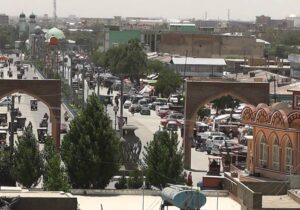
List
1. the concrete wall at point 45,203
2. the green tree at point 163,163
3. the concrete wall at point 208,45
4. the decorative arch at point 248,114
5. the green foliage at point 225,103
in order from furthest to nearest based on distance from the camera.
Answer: the concrete wall at point 208,45, the green foliage at point 225,103, the green tree at point 163,163, the decorative arch at point 248,114, the concrete wall at point 45,203

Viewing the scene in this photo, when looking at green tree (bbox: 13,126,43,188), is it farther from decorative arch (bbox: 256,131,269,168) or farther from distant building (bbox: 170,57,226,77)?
distant building (bbox: 170,57,226,77)

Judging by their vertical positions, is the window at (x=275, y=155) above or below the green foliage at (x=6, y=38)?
above

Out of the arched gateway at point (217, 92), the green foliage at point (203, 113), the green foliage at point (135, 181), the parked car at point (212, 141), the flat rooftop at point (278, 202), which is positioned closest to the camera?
the flat rooftop at point (278, 202)

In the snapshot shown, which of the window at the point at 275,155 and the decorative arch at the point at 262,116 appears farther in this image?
the decorative arch at the point at 262,116

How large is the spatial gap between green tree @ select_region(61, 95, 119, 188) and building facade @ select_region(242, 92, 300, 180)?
408 centimetres

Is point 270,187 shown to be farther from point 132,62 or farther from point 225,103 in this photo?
point 132,62

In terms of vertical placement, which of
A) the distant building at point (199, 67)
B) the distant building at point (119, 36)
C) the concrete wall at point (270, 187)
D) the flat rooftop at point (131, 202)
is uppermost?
the concrete wall at point (270, 187)

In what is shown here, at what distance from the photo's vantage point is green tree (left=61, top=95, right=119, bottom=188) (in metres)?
28.8

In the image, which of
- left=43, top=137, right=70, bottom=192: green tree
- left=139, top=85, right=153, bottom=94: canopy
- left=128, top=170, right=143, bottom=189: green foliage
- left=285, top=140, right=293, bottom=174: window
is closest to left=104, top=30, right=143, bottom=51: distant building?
left=139, top=85, right=153, bottom=94: canopy

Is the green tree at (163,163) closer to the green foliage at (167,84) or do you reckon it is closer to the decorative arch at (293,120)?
the decorative arch at (293,120)

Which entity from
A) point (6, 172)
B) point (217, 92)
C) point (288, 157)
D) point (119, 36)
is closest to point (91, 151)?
point (6, 172)

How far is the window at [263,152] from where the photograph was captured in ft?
87.6

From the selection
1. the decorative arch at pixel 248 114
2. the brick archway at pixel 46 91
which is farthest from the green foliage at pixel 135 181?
the brick archway at pixel 46 91

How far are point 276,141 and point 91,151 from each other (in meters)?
5.38
